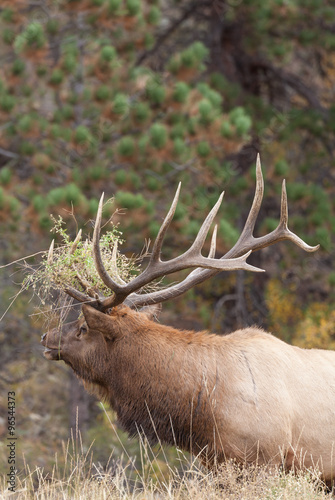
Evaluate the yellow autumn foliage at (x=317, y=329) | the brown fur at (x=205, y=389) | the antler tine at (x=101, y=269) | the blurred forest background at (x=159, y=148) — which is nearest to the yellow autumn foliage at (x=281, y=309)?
the blurred forest background at (x=159, y=148)

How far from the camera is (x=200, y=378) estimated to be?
477cm

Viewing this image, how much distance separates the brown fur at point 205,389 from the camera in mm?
4605

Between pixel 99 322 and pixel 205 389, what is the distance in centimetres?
79

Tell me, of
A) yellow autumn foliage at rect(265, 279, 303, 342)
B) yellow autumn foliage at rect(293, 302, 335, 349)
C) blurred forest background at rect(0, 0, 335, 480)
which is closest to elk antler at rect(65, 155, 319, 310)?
blurred forest background at rect(0, 0, 335, 480)

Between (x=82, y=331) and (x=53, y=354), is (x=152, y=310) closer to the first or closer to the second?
(x=82, y=331)

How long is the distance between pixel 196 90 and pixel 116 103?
1158 mm

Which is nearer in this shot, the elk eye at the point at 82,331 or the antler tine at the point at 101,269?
the antler tine at the point at 101,269

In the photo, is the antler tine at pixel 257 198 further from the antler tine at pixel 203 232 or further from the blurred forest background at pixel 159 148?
the blurred forest background at pixel 159 148

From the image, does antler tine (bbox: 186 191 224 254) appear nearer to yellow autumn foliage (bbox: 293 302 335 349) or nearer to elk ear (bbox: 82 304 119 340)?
elk ear (bbox: 82 304 119 340)

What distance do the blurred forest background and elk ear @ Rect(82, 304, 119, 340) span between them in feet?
8.54

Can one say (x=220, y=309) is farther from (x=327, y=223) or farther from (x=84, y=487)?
(x=84, y=487)

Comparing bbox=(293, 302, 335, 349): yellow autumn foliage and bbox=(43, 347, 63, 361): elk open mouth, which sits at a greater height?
bbox=(43, 347, 63, 361): elk open mouth

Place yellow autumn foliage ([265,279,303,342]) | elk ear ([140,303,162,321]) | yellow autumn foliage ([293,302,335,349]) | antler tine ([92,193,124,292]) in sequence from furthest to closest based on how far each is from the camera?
yellow autumn foliage ([265,279,303,342]) < yellow autumn foliage ([293,302,335,349]) < elk ear ([140,303,162,321]) < antler tine ([92,193,124,292])

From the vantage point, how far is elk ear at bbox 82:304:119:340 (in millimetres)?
4707
